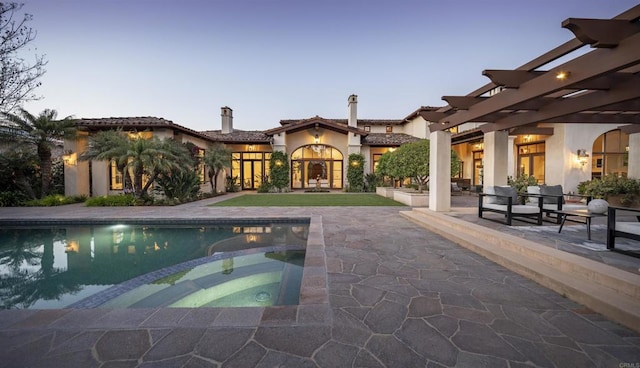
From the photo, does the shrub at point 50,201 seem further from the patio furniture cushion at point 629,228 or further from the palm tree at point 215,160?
the patio furniture cushion at point 629,228

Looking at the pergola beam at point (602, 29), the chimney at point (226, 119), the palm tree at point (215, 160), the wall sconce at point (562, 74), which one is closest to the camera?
the pergola beam at point (602, 29)

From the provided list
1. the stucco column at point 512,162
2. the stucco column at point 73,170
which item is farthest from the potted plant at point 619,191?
the stucco column at point 73,170

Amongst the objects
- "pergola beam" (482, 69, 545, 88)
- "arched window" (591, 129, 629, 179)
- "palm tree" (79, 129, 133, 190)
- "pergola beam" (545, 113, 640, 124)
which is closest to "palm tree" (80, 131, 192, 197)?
"palm tree" (79, 129, 133, 190)

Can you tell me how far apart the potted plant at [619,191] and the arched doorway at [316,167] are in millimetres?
13455

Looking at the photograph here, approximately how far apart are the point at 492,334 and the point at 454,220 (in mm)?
4568

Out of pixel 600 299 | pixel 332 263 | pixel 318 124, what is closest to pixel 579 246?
pixel 600 299

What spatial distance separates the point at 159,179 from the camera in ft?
38.6

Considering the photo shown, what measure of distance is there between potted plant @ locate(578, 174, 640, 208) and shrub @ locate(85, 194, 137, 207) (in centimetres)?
1889

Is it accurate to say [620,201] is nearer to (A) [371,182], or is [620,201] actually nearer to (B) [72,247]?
(A) [371,182]

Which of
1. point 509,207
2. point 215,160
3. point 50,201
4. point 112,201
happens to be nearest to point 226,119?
point 215,160

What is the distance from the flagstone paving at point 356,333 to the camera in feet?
6.34

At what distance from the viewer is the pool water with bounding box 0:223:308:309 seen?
11.9ft

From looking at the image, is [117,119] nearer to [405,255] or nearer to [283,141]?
[283,141]

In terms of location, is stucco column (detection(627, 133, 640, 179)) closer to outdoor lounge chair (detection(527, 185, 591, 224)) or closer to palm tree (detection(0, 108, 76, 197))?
outdoor lounge chair (detection(527, 185, 591, 224))
